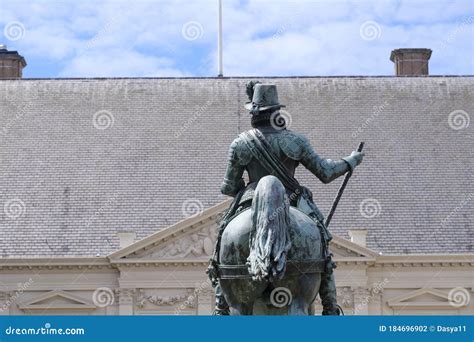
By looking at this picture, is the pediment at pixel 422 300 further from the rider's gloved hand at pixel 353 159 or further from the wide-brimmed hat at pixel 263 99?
the wide-brimmed hat at pixel 263 99

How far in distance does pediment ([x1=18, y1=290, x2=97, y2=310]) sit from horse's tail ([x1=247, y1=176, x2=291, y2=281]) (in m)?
40.0

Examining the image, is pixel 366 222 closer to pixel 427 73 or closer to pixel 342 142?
pixel 342 142

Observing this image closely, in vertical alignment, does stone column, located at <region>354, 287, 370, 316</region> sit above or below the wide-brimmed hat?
above

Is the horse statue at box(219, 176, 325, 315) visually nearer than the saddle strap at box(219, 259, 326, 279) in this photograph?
Yes

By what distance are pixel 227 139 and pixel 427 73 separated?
8931mm

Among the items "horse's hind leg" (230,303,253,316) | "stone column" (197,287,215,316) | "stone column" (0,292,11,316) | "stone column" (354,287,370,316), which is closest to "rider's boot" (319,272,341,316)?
"horse's hind leg" (230,303,253,316)

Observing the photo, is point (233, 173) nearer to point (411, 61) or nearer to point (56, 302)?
point (56, 302)

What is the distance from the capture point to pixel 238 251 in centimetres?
1241

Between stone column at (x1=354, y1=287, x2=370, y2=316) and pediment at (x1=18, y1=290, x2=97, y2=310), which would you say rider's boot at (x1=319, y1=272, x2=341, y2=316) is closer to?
stone column at (x1=354, y1=287, x2=370, y2=316)

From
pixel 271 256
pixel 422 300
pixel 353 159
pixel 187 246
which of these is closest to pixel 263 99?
pixel 353 159

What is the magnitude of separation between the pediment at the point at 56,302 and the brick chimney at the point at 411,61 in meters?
15.6

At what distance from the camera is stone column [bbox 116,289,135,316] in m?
52.2

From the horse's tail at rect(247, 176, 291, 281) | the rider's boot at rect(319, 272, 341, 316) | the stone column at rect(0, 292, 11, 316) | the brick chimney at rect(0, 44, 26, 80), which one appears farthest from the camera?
the brick chimney at rect(0, 44, 26, 80)

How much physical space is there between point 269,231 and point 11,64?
49016 mm
